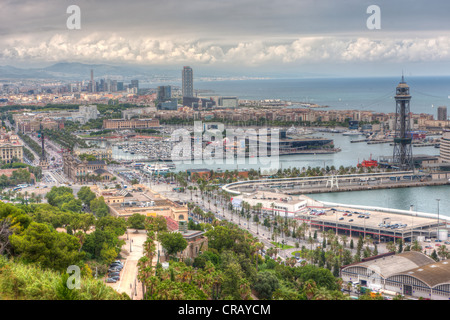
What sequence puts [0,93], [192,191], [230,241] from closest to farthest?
[230,241] → [192,191] → [0,93]

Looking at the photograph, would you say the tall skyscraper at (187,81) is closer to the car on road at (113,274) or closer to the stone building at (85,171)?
the stone building at (85,171)

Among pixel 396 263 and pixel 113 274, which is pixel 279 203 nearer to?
pixel 396 263

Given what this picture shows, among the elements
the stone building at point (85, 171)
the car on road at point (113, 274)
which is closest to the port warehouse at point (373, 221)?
the car on road at point (113, 274)

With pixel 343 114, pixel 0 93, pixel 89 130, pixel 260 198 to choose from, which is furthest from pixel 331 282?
pixel 0 93

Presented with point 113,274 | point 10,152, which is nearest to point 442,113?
point 10,152

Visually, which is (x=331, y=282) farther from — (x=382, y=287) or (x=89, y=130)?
(x=89, y=130)

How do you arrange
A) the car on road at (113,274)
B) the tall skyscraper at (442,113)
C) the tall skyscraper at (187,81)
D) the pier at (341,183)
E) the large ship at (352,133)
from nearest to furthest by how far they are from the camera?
the car on road at (113,274), the pier at (341,183), the large ship at (352,133), the tall skyscraper at (442,113), the tall skyscraper at (187,81)

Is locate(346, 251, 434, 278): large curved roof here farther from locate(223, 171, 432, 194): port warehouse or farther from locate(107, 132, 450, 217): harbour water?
locate(223, 171, 432, 194): port warehouse
